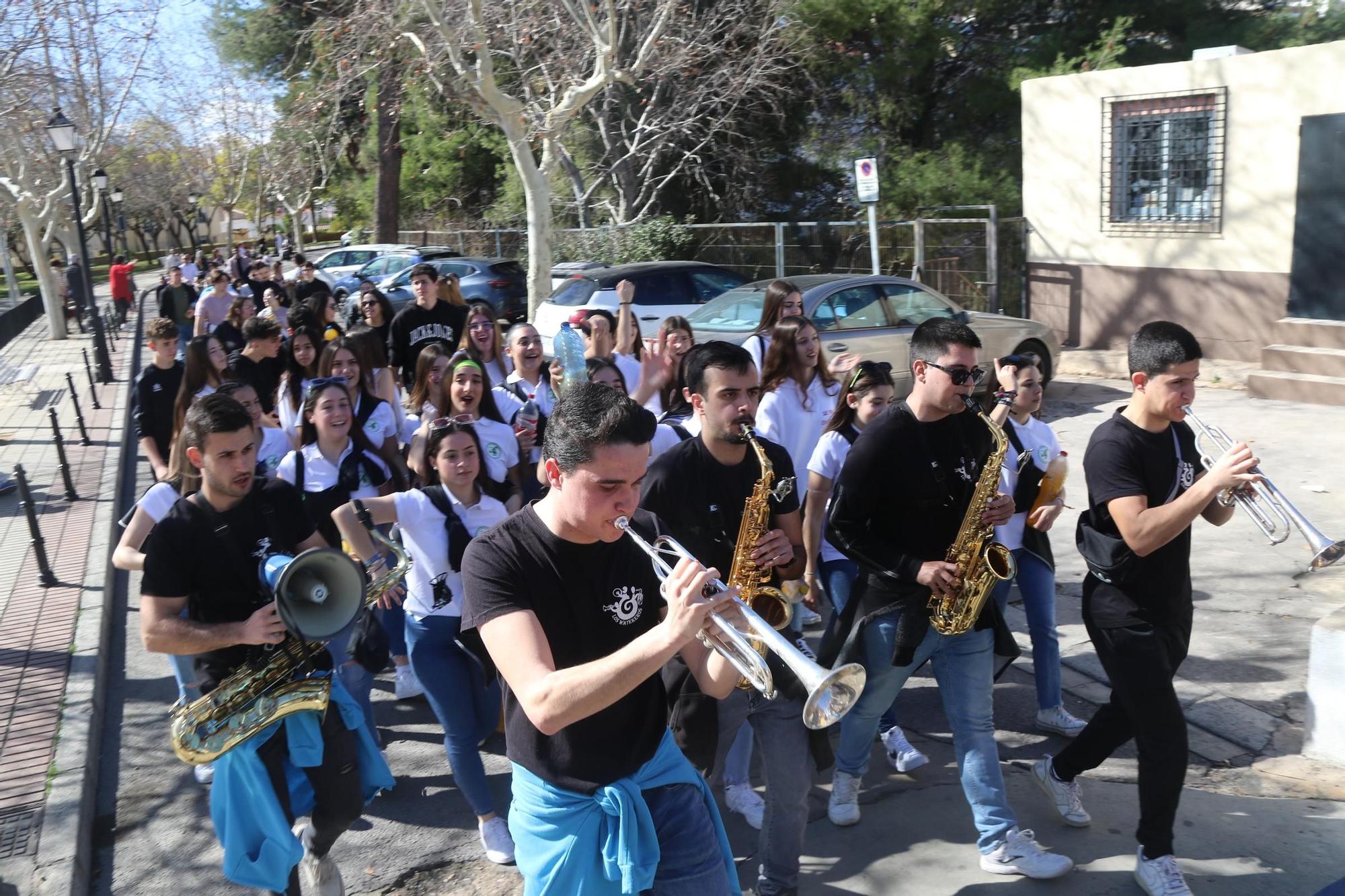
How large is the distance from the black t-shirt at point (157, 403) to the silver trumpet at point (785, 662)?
19.6 ft

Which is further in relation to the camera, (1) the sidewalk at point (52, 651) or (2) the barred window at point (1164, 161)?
(2) the barred window at point (1164, 161)

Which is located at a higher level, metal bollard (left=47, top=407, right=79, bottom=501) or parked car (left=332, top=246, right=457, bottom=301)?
parked car (left=332, top=246, right=457, bottom=301)

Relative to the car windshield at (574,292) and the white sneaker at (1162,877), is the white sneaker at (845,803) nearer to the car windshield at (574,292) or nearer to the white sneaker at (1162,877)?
the white sneaker at (1162,877)

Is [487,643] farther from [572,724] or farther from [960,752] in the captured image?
[960,752]

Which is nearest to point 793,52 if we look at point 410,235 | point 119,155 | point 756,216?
point 756,216

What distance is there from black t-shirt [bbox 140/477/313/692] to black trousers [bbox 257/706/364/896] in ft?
1.13

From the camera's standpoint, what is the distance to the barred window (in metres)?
13.5

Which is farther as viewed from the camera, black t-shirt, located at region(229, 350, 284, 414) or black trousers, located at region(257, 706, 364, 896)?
black t-shirt, located at region(229, 350, 284, 414)

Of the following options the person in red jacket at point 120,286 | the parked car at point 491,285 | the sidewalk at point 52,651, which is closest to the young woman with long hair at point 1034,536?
the sidewalk at point 52,651

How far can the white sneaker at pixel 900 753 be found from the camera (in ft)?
16.6

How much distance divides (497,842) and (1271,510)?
323 centimetres

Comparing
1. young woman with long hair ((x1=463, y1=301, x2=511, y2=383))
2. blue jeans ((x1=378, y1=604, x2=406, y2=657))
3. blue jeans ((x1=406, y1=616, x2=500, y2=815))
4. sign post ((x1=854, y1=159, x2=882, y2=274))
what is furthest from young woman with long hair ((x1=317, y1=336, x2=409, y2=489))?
sign post ((x1=854, y1=159, x2=882, y2=274))

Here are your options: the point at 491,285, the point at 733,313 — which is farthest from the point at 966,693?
the point at 491,285

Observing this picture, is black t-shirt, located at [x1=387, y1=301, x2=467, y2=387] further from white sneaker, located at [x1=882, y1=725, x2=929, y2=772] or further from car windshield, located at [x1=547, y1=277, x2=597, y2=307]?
white sneaker, located at [x1=882, y1=725, x2=929, y2=772]
